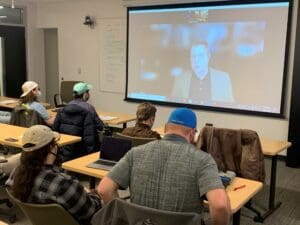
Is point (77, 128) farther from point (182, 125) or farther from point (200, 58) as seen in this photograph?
point (200, 58)

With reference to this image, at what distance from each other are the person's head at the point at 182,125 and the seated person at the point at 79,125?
2.34m

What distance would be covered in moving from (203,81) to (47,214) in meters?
4.43

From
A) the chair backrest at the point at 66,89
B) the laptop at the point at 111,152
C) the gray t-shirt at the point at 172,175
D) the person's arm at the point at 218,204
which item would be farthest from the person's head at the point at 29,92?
→ the person's arm at the point at 218,204

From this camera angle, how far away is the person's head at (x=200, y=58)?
5939 mm

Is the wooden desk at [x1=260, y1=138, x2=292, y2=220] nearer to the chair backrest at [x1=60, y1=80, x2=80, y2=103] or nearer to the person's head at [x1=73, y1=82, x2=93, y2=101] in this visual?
the person's head at [x1=73, y1=82, x2=93, y2=101]

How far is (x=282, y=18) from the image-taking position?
5.18 metres

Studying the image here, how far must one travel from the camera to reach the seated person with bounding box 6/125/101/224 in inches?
78.2

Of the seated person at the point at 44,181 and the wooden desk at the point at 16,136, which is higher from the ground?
the seated person at the point at 44,181

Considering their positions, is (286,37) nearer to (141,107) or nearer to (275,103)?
(275,103)

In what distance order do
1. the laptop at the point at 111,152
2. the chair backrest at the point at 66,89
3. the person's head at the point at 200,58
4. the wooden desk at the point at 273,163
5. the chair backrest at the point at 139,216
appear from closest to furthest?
the chair backrest at the point at 139,216, the laptop at the point at 111,152, the wooden desk at the point at 273,163, the person's head at the point at 200,58, the chair backrest at the point at 66,89

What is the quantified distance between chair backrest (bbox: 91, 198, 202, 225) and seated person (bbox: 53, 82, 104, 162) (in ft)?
8.28

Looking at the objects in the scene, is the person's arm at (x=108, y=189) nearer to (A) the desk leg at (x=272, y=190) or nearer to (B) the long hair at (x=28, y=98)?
(A) the desk leg at (x=272, y=190)

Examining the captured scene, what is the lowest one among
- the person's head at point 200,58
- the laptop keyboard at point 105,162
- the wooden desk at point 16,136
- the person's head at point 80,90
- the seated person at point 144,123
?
the laptop keyboard at point 105,162

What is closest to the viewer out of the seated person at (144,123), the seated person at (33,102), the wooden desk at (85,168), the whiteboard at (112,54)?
the wooden desk at (85,168)
